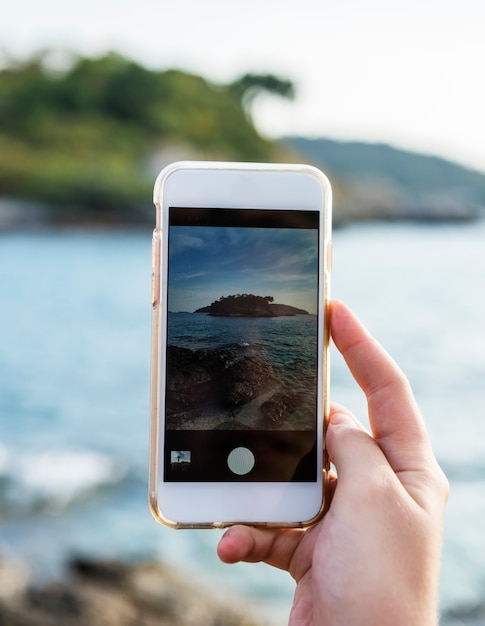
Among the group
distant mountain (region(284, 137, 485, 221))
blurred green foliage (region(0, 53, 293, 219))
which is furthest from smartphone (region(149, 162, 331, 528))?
distant mountain (region(284, 137, 485, 221))

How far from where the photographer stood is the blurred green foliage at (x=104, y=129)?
73.4 ft

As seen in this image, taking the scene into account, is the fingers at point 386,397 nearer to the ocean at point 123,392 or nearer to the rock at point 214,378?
the rock at point 214,378

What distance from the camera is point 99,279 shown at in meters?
14.8

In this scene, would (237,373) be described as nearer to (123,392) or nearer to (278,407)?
(278,407)

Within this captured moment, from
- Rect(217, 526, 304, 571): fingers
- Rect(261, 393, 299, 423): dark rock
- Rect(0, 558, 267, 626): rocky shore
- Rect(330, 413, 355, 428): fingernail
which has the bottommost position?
Rect(0, 558, 267, 626): rocky shore

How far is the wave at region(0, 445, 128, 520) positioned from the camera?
482cm

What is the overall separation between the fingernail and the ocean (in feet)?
8.60

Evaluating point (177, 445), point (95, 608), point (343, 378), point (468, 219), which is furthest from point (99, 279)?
point (468, 219)

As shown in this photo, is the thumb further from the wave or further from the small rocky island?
the wave

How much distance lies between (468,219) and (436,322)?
17.1 meters

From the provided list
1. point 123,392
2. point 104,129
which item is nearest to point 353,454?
point 123,392

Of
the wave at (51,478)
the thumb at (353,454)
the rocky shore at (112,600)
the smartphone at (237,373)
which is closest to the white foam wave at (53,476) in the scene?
the wave at (51,478)

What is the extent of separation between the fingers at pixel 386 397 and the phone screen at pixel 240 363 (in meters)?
0.08

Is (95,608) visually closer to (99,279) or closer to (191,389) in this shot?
(191,389)
